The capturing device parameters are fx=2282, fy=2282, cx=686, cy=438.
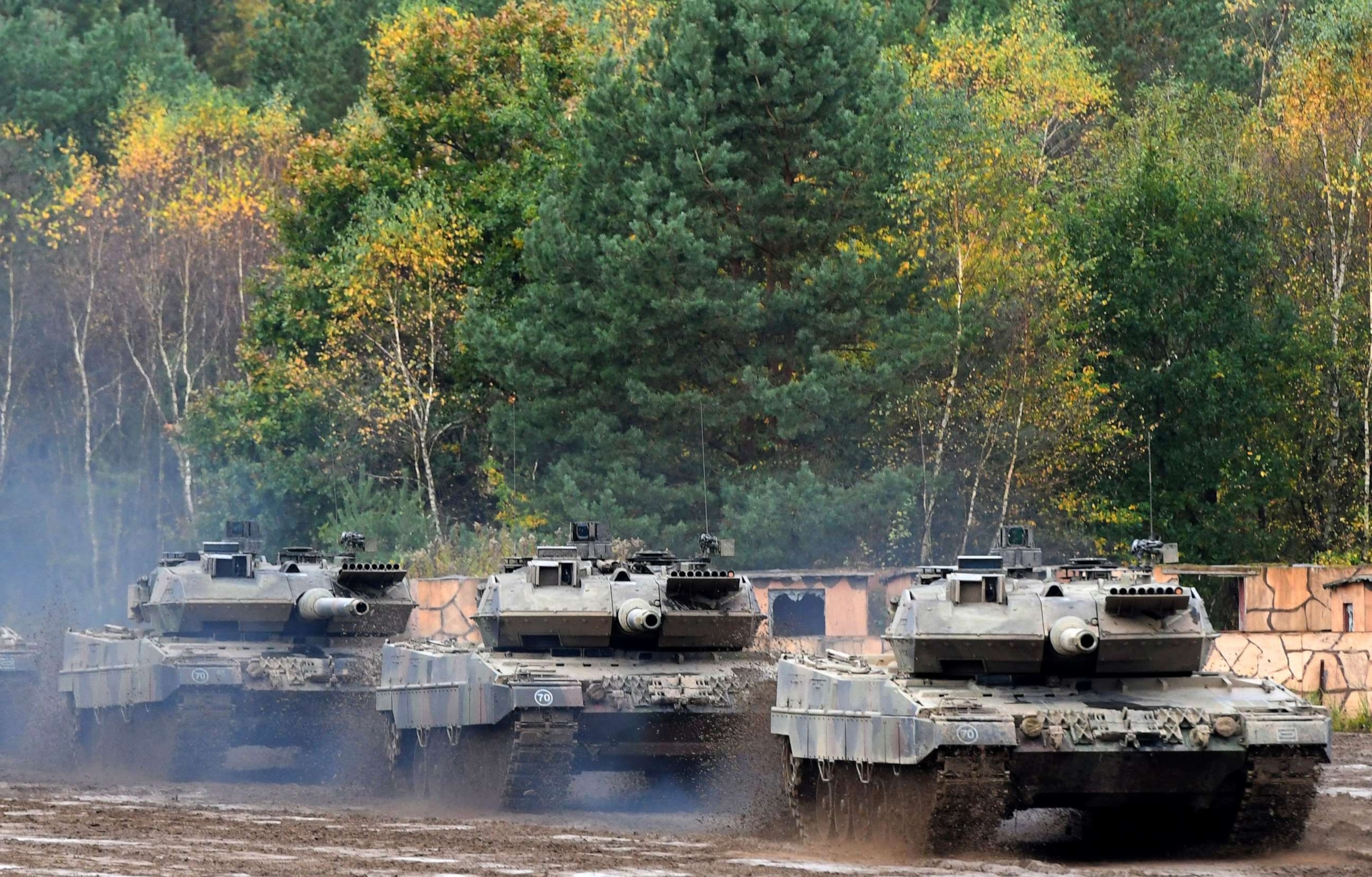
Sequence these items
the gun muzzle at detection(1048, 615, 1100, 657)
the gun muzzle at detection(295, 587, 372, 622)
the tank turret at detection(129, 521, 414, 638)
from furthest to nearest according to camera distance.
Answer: the tank turret at detection(129, 521, 414, 638) → the gun muzzle at detection(295, 587, 372, 622) → the gun muzzle at detection(1048, 615, 1100, 657)

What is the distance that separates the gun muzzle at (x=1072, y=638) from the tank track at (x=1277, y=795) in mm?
1258

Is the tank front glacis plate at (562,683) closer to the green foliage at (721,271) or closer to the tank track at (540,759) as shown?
the tank track at (540,759)

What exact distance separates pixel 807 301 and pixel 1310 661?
1271 cm

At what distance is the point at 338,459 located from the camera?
155 ft

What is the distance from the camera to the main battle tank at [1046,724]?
14.9m

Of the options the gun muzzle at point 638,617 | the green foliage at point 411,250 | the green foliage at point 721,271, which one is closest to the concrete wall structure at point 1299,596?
the green foliage at point 721,271

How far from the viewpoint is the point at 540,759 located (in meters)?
18.3

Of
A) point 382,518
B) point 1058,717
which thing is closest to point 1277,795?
point 1058,717

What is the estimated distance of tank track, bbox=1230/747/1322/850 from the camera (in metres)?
15.1

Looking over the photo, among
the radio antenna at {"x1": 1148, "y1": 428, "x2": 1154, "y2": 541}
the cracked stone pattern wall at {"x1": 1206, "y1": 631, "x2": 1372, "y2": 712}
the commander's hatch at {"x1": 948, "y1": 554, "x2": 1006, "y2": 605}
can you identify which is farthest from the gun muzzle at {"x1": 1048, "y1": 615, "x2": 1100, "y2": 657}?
the cracked stone pattern wall at {"x1": 1206, "y1": 631, "x2": 1372, "y2": 712}

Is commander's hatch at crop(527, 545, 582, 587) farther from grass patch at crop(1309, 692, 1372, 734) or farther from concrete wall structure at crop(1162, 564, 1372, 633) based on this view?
concrete wall structure at crop(1162, 564, 1372, 633)

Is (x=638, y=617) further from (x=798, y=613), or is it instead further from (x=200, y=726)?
(x=798, y=613)

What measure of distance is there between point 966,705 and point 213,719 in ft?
30.1

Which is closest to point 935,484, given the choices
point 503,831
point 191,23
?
point 503,831
